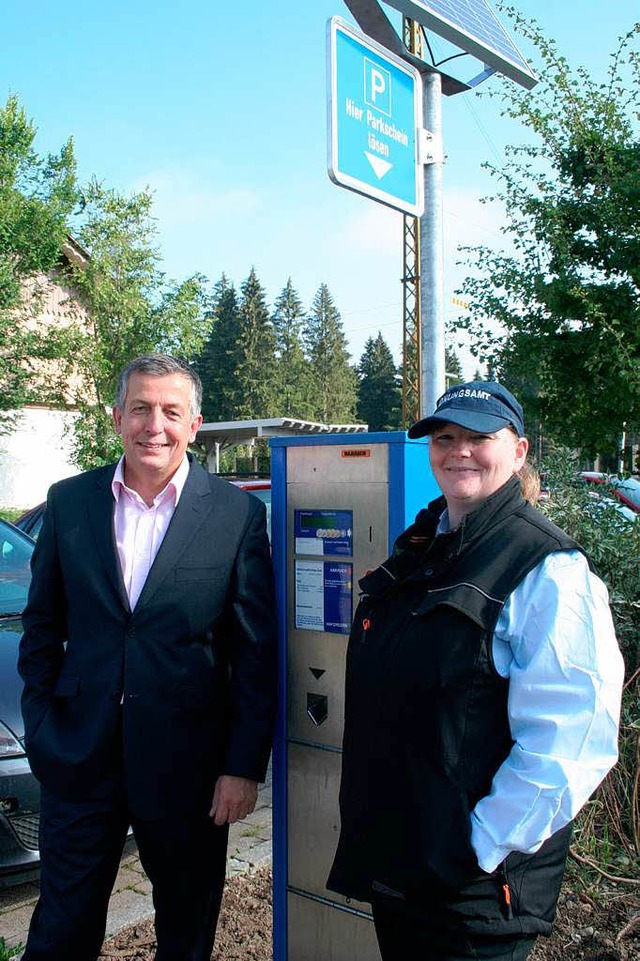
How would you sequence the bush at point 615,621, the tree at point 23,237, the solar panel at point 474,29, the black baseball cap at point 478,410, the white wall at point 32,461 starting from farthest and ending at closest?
the white wall at point 32,461 → the tree at point 23,237 → the solar panel at point 474,29 → the bush at point 615,621 → the black baseball cap at point 478,410

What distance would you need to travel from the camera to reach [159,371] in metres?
2.46

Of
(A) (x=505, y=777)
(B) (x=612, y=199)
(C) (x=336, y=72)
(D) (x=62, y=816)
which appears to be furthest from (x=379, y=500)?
(B) (x=612, y=199)

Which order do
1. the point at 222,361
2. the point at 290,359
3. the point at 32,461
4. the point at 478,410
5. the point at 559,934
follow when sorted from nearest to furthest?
the point at 478,410 → the point at 559,934 → the point at 32,461 → the point at 222,361 → the point at 290,359

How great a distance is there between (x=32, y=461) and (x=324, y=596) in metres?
24.4

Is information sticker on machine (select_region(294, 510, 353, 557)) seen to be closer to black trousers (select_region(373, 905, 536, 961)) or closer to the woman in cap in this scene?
the woman in cap

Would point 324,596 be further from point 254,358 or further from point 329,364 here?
point 329,364

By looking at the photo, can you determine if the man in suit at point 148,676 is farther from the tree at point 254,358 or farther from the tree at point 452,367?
the tree at point 254,358

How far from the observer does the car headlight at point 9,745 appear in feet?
11.3

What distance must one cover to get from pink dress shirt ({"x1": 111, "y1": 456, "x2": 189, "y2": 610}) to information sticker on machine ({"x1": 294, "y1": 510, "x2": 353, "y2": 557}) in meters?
0.44

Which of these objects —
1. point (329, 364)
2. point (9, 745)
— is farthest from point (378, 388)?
point (9, 745)

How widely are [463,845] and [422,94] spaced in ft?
11.2

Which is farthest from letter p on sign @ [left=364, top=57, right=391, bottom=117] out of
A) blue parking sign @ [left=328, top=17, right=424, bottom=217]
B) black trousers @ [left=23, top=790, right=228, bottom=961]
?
Result: black trousers @ [left=23, top=790, right=228, bottom=961]

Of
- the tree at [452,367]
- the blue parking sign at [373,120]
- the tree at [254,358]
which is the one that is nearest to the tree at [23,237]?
the tree at [452,367]

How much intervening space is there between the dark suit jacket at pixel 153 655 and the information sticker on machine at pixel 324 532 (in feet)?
0.74
